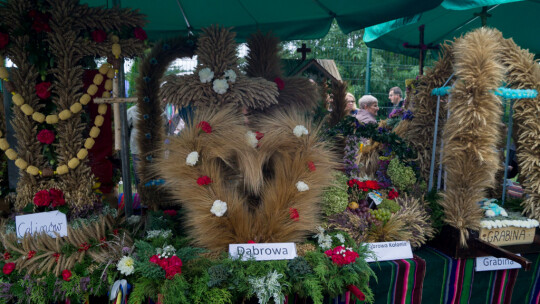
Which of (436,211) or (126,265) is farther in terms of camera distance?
(436,211)

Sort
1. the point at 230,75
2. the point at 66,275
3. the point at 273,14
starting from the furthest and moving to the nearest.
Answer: the point at 273,14, the point at 230,75, the point at 66,275

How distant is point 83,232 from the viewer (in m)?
1.69

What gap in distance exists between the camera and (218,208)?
5.07 ft

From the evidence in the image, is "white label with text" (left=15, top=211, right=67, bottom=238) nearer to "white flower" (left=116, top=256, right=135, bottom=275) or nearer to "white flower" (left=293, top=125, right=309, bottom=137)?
"white flower" (left=116, top=256, right=135, bottom=275)

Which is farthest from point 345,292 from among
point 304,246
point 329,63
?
point 329,63

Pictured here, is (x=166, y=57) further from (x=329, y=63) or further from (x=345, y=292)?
(x=345, y=292)

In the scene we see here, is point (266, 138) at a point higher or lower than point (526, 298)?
higher

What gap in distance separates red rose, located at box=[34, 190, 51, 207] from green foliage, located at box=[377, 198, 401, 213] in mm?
1635

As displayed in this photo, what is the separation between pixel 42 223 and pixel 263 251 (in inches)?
39.9

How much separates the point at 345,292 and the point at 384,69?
6.51 meters

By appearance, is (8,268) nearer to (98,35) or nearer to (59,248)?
(59,248)

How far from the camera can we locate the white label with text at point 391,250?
6.01 feet

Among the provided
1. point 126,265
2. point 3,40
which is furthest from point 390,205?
point 3,40

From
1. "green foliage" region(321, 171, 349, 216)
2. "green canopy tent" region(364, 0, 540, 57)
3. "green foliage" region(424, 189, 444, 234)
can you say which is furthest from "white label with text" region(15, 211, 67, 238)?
"green canopy tent" region(364, 0, 540, 57)
